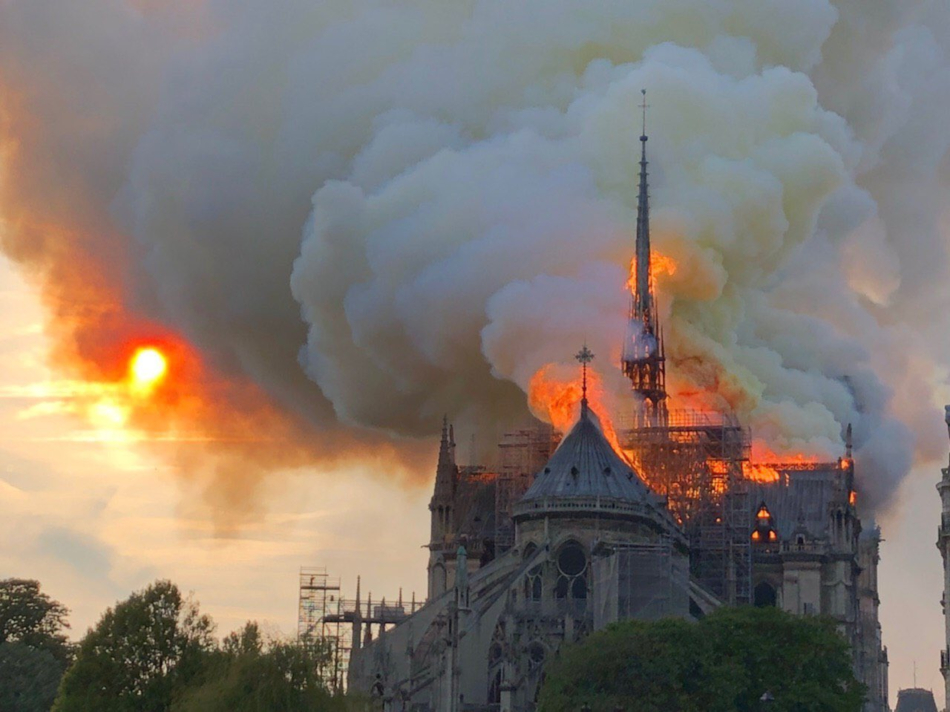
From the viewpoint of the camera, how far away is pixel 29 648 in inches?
5098

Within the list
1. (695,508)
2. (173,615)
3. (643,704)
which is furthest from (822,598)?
(173,615)

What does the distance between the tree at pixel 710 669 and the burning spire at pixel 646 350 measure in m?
37.9

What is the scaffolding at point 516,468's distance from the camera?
148 meters

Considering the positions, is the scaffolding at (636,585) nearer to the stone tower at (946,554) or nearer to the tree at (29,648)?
the stone tower at (946,554)

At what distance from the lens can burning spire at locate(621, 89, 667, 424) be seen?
148250 millimetres

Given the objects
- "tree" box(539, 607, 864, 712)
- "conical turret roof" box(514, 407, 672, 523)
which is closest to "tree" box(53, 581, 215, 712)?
"tree" box(539, 607, 864, 712)

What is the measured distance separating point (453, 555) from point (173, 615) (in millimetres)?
49865

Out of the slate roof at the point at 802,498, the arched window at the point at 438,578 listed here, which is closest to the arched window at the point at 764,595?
the slate roof at the point at 802,498

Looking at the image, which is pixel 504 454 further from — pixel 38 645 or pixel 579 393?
pixel 38 645

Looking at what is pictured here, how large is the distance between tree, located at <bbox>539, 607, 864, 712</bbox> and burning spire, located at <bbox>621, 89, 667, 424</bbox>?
37.9 m

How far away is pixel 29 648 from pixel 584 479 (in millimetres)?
32275

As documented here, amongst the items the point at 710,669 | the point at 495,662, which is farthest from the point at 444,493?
the point at 710,669

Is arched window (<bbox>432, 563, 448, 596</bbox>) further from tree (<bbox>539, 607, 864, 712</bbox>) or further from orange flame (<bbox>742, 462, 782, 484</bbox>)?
tree (<bbox>539, 607, 864, 712</bbox>)

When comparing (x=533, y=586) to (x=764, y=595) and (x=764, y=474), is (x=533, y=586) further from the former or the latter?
(x=764, y=474)
